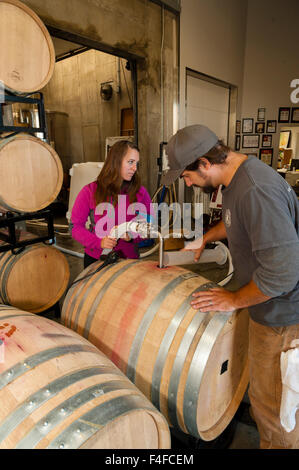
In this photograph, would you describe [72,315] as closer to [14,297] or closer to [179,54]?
[14,297]

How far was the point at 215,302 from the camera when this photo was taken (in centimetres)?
133

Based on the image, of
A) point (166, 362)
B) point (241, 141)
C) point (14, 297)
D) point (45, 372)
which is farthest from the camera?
point (241, 141)

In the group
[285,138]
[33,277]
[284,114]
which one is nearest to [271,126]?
[284,114]

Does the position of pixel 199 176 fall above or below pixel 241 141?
below

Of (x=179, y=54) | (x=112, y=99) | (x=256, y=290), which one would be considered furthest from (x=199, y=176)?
(x=112, y=99)

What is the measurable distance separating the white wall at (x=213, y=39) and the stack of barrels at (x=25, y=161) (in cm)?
460

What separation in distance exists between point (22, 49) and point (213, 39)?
6.43 m

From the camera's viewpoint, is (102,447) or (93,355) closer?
(102,447)

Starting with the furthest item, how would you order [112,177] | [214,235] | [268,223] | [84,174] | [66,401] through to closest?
[84,174], [112,177], [214,235], [268,223], [66,401]

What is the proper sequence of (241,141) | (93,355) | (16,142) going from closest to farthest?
(93,355), (16,142), (241,141)

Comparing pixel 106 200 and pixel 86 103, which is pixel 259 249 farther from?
pixel 86 103

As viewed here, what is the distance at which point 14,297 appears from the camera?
2672 mm

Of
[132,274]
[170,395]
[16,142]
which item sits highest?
[16,142]
